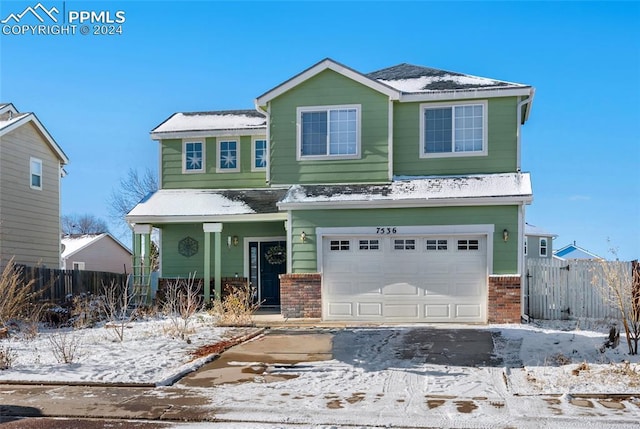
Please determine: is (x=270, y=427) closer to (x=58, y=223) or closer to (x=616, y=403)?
(x=616, y=403)

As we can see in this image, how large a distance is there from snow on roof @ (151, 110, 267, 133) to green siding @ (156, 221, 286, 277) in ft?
9.98

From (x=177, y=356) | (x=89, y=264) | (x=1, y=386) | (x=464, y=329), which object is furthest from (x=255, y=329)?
(x=89, y=264)

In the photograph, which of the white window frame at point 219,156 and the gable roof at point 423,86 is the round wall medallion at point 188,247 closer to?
the white window frame at point 219,156

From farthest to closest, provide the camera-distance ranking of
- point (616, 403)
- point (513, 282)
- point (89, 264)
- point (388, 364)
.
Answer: point (89, 264)
point (513, 282)
point (388, 364)
point (616, 403)

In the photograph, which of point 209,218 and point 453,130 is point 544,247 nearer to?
point 453,130

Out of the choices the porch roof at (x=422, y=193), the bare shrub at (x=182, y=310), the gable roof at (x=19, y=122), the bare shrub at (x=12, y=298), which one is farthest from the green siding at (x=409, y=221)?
the gable roof at (x=19, y=122)

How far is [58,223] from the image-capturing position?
2427cm

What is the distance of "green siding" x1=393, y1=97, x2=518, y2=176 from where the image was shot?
16.6 metres

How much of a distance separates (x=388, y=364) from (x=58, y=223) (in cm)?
1753

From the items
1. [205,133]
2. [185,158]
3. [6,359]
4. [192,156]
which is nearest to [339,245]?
[205,133]

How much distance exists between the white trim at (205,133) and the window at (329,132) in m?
2.60

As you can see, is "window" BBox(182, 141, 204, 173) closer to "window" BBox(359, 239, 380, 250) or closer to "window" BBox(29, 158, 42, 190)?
"window" BBox(29, 158, 42, 190)

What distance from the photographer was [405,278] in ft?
52.2

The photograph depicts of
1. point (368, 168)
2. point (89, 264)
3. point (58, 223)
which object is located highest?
point (368, 168)
